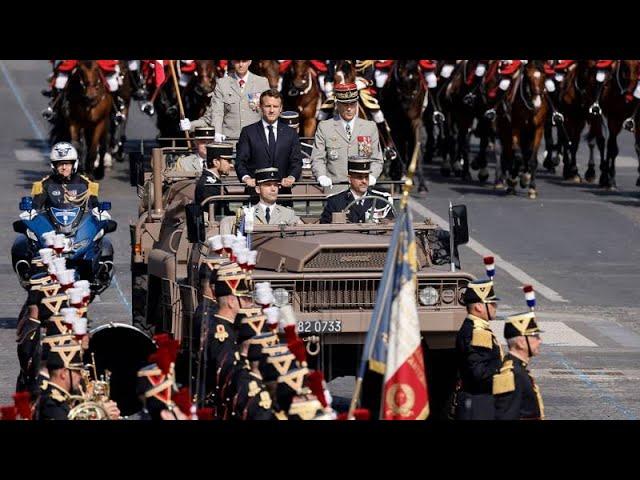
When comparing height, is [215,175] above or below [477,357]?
above

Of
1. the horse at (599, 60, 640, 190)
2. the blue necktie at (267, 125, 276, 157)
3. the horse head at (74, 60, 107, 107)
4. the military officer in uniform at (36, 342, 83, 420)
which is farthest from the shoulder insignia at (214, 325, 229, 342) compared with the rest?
the horse at (599, 60, 640, 190)

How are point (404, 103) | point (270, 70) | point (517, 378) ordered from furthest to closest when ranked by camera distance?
point (404, 103) → point (270, 70) → point (517, 378)

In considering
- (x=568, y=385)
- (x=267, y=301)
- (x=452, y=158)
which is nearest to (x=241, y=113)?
(x=568, y=385)

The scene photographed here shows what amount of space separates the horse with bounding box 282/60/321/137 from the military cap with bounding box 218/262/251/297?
64.6 ft

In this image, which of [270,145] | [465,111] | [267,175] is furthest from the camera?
Result: [465,111]

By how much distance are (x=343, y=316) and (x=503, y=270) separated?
36.2 ft

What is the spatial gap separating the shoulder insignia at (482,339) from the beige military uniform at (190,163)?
828 centimetres

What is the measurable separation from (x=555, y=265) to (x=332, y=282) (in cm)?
1167

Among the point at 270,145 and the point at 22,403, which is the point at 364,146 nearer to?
the point at 270,145

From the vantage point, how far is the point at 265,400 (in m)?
12.4

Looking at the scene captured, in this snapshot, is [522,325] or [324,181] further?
[324,181]

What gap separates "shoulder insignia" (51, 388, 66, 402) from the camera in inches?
495

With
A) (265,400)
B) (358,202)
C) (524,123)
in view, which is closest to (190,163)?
(358,202)
